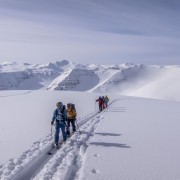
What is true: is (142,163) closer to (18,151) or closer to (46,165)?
(46,165)

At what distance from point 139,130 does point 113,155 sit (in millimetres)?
7164

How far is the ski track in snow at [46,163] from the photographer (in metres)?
9.54

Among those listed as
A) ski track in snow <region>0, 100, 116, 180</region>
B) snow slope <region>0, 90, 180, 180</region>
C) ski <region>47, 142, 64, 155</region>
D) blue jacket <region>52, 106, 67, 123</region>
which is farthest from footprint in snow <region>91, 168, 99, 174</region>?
blue jacket <region>52, 106, 67, 123</region>

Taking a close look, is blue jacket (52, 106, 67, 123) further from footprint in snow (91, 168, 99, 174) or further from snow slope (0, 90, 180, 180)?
footprint in snow (91, 168, 99, 174)

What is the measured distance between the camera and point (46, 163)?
36.0ft

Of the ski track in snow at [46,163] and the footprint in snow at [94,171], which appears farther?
the footprint in snow at [94,171]

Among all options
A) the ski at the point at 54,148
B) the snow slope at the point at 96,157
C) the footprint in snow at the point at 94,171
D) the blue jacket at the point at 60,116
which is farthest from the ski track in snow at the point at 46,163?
the blue jacket at the point at 60,116

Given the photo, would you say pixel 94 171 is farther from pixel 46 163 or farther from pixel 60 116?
pixel 60 116

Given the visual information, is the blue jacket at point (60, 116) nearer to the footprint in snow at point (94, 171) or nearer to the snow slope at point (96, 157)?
the snow slope at point (96, 157)

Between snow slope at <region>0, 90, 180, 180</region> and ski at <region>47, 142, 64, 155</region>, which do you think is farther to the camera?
ski at <region>47, 142, 64, 155</region>

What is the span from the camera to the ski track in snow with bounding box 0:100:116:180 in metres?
9.54

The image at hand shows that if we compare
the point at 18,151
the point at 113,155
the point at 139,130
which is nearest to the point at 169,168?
the point at 113,155

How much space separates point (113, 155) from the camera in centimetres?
1218

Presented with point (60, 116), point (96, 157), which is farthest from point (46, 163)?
point (60, 116)
